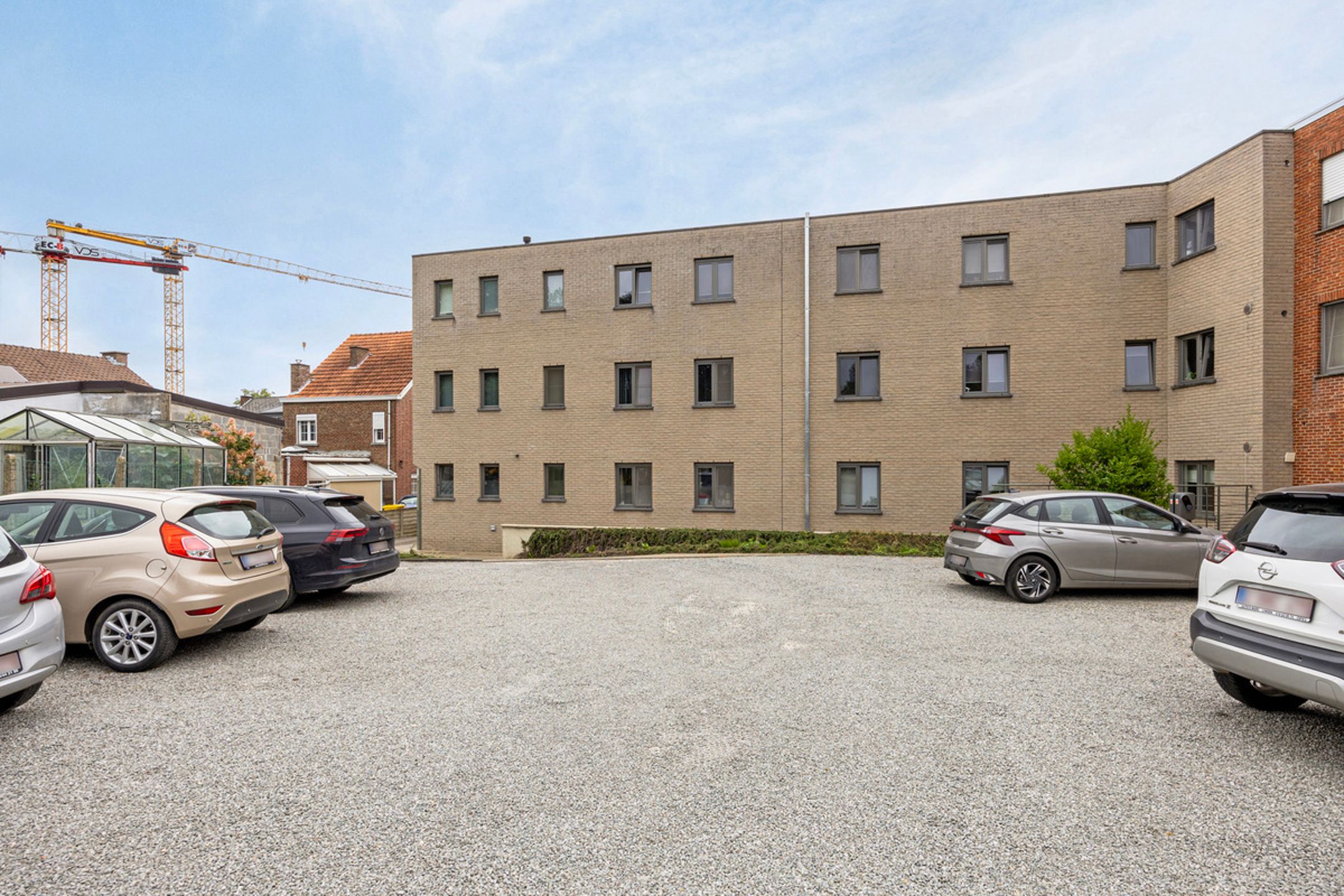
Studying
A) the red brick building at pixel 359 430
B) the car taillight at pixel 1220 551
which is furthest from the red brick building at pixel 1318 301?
the red brick building at pixel 359 430

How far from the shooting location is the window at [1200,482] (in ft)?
55.2

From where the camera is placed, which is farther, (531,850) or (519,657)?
(519,657)

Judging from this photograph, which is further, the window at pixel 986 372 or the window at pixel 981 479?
the window at pixel 986 372

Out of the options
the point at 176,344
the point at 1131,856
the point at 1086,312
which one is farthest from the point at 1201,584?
the point at 176,344

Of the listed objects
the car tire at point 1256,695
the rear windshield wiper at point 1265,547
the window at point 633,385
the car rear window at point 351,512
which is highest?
the window at point 633,385

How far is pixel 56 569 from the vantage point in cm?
657

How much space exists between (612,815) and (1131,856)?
7.75 ft

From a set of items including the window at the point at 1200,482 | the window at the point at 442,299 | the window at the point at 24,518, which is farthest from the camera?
the window at the point at 442,299

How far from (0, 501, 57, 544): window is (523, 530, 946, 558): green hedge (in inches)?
510

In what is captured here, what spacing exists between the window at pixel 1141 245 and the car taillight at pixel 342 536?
18263 mm

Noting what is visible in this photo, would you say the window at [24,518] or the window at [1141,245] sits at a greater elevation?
the window at [1141,245]

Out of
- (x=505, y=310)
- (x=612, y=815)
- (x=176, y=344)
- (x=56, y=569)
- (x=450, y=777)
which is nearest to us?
(x=612, y=815)

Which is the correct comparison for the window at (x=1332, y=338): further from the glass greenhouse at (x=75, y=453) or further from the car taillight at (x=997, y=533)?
the glass greenhouse at (x=75, y=453)

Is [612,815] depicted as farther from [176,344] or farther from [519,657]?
[176,344]
